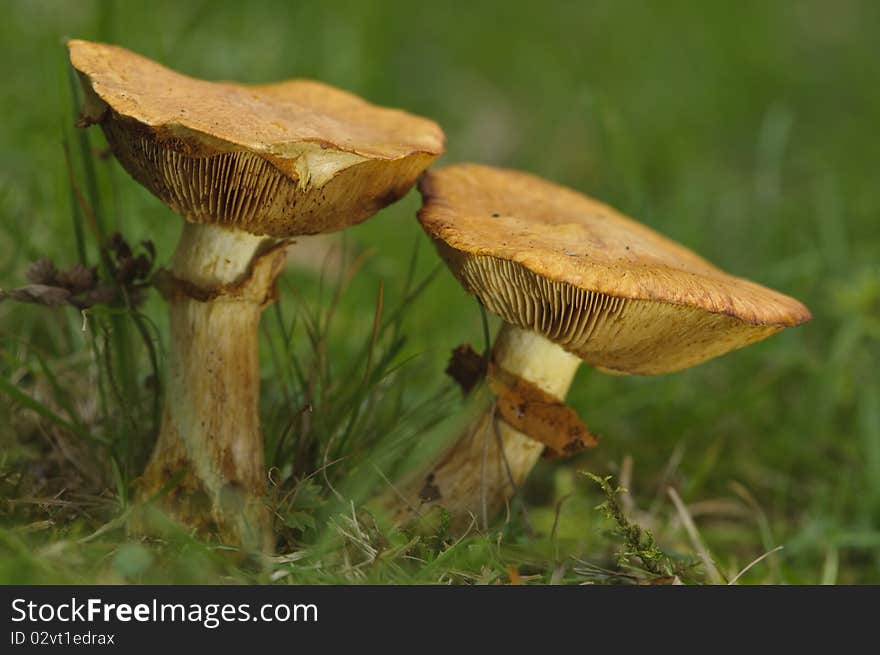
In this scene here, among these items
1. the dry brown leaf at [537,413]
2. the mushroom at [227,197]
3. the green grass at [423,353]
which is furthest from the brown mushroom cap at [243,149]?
the dry brown leaf at [537,413]

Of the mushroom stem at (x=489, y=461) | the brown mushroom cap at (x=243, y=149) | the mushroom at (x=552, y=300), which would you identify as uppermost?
the brown mushroom cap at (x=243, y=149)

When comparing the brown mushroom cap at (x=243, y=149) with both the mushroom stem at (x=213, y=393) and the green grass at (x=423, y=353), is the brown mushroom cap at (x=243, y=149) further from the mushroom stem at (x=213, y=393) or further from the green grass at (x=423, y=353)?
the green grass at (x=423, y=353)

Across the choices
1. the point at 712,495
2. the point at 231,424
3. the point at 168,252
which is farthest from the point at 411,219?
the point at 231,424

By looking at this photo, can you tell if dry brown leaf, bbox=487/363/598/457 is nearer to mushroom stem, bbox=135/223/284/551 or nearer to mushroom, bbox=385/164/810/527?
mushroom, bbox=385/164/810/527

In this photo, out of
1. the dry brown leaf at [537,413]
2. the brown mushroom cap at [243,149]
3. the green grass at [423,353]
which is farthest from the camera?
the dry brown leaf at [537,413]

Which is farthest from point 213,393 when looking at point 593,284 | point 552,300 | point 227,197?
point 593,284

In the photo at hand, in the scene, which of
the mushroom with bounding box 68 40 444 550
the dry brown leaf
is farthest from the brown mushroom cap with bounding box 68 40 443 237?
the dry brown leaf

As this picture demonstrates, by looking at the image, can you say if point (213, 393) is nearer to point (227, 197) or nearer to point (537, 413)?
point (227, 197)

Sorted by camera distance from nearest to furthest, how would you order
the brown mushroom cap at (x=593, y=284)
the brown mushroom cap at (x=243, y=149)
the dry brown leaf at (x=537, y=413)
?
1. the brown mushroom cap at (x=243, y=149)
2. the brown mushroom cap at (x=593, y=284)
3. the dry brown leaf at (x=537, y=413)
